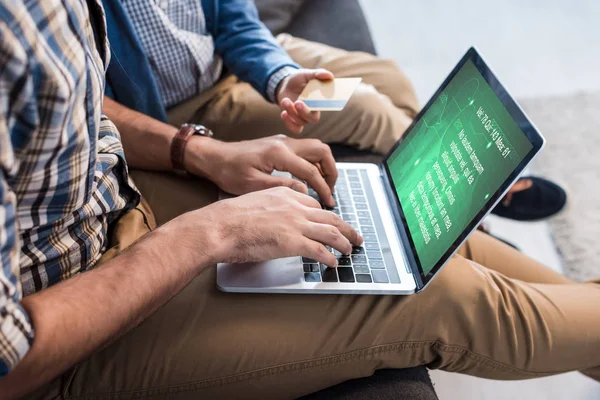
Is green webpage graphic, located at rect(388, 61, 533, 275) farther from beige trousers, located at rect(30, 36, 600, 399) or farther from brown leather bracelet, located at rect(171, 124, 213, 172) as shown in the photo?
brown leather bracelet, located at rect(171, 124, 213, 172)

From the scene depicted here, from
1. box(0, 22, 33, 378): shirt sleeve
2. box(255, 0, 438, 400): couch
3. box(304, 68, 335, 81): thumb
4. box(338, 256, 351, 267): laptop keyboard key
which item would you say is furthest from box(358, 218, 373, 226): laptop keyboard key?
box(255, 0, 438, 400): couch

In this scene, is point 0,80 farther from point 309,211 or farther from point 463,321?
point 463,321

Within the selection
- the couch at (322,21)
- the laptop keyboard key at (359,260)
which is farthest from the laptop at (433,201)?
the couch at (322,21)

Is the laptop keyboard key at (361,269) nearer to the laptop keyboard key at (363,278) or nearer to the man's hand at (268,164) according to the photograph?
the laptop keyboard key at (363,278)

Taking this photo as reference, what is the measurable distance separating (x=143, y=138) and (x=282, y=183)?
29 cm

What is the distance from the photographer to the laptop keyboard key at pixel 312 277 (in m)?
0.80

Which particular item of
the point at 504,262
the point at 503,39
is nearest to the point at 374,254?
the point at 504,262

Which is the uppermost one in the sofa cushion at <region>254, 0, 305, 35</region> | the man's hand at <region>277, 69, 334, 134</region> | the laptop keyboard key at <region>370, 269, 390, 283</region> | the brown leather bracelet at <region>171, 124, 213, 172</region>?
the man's hand at <region>277, 69, 334, 134</region>

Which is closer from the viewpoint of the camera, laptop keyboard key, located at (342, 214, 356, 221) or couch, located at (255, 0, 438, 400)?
A: laptop keyboard key, located at (342, 214, 356, 221)

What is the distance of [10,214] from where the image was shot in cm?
54

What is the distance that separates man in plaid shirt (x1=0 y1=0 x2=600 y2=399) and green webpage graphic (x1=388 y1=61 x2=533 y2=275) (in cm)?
7

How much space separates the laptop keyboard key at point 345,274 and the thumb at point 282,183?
154 millimetres

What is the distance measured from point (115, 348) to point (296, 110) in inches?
18.1

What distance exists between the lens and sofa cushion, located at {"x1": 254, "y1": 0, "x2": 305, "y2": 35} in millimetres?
1581
